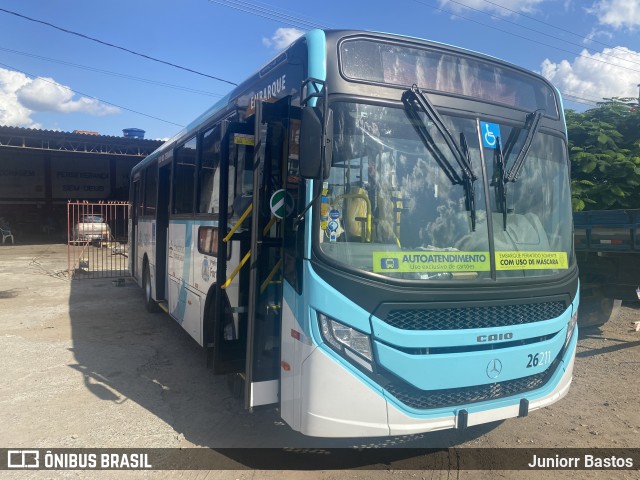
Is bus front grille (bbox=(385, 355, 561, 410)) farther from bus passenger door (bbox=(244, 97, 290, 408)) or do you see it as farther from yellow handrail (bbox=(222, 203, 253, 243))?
yellow handrail (bbox=(222, 203, 253, 243))

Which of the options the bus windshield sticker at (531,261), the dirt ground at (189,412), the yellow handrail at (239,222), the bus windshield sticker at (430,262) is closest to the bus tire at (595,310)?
the dirt ground at (189,412)

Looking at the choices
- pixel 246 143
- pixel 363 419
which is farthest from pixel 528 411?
pixel 246 143

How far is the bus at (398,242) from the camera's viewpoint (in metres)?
3.32

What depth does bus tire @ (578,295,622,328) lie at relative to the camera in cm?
823

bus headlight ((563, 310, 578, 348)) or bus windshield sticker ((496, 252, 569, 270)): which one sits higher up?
bus windshield sticker ((496, 252, 569, 270))

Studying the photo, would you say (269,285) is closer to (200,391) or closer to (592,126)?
(200,391)

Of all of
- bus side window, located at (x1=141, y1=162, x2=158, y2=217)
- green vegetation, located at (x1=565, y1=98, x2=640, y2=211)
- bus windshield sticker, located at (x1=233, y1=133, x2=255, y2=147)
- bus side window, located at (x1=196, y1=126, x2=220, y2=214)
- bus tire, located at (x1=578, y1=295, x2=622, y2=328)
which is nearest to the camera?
bus windshield sticker, located at (x1=233, y1=133, x2=255, y2=147)

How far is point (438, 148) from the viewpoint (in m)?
3.63

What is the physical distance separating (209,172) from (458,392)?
360cm

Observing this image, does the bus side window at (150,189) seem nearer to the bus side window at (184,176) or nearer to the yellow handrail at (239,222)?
the bus side window at (184,176)

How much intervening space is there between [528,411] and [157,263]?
666 cm

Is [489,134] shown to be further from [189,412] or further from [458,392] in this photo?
[189,412]

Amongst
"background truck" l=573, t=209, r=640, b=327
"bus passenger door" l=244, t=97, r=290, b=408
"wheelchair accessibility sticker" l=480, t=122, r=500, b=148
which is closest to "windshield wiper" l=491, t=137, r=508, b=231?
"wheelchair accessibility sticker" l=480, t=122, r=500, b=148

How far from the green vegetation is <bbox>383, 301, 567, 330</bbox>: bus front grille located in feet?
26.5
